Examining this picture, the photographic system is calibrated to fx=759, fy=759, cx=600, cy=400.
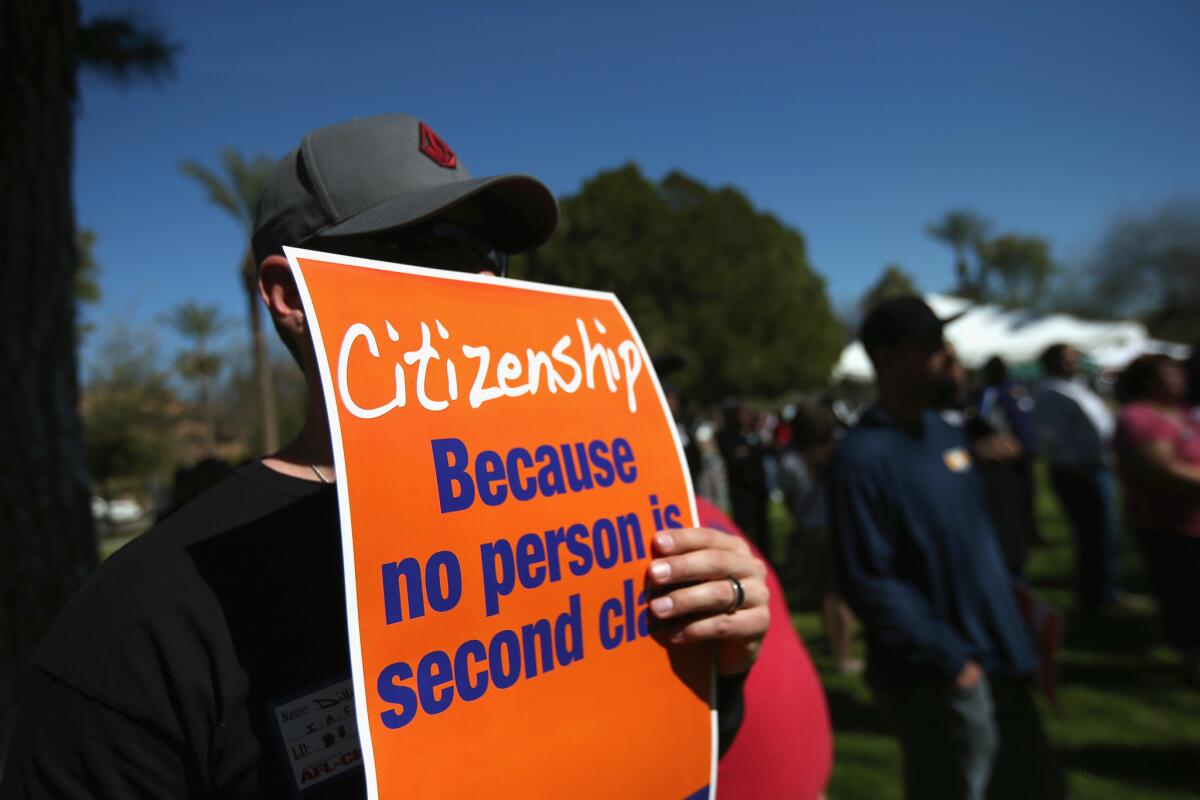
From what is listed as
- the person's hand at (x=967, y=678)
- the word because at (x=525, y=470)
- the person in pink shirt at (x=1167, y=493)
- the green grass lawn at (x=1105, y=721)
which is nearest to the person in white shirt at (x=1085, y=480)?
the green grass lawn at (x=1105, y=721)

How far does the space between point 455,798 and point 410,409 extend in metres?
0.41

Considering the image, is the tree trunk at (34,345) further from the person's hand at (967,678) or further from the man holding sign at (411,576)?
the person's hand at (967,678)

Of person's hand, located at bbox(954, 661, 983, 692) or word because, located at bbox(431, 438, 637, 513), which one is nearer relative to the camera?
word because, located at bbox(431, 438, 637, 513)

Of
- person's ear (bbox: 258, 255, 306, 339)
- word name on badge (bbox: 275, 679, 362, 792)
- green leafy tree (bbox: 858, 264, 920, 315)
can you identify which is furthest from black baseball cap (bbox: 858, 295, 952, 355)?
green leafy tree (bbox: 858, 264, 920, 315)

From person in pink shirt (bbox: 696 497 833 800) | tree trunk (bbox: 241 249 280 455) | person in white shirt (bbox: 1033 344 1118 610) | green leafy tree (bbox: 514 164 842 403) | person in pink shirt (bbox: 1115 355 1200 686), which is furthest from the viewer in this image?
green leafy tree (bbox: 514 164 842 403)

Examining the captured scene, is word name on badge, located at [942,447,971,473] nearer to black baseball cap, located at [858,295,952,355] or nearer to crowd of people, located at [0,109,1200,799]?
crowd of people, located at [0,109,1200,799]

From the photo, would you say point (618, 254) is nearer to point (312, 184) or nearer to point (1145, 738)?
point (1145, 738)

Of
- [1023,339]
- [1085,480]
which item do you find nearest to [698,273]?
[1023,339]

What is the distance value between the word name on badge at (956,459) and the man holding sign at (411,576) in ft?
5.24

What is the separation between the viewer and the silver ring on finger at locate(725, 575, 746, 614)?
1030 millimetres

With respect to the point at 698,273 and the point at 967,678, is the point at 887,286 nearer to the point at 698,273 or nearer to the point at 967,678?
the point at 698,273

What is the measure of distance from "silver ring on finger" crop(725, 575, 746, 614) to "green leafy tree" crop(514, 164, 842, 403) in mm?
27053

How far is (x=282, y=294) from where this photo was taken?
1.04m

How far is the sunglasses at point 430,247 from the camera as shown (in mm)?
1052
